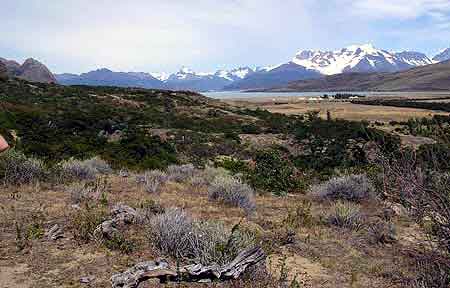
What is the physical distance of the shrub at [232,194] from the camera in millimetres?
10062

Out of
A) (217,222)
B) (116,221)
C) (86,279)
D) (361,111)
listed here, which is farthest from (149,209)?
(361,111)

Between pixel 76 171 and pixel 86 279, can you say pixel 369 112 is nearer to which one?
pixel 76 171

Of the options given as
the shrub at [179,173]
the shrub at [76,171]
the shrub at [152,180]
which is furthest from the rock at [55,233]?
the shrub at [179,173]

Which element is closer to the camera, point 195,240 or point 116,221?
point 195,240

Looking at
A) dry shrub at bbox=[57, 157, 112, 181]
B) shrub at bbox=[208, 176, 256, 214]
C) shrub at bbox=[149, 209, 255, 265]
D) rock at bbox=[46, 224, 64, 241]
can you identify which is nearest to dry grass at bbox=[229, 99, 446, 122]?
dry shrub at bbox=[57, 157, 112, 181]

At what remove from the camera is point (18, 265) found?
6.04m

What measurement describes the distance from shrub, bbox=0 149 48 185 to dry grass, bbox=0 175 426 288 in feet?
1.51

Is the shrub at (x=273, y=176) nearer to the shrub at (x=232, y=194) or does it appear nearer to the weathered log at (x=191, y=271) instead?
the shrub at (x=232, y=194)

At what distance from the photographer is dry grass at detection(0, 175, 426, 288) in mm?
6023

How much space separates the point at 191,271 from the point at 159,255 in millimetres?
1020

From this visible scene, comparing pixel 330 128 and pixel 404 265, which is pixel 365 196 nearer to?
pixel 404 265

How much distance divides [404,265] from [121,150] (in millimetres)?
13629

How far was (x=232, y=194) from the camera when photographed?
10281 mm

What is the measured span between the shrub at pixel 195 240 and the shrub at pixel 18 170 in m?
5.44
